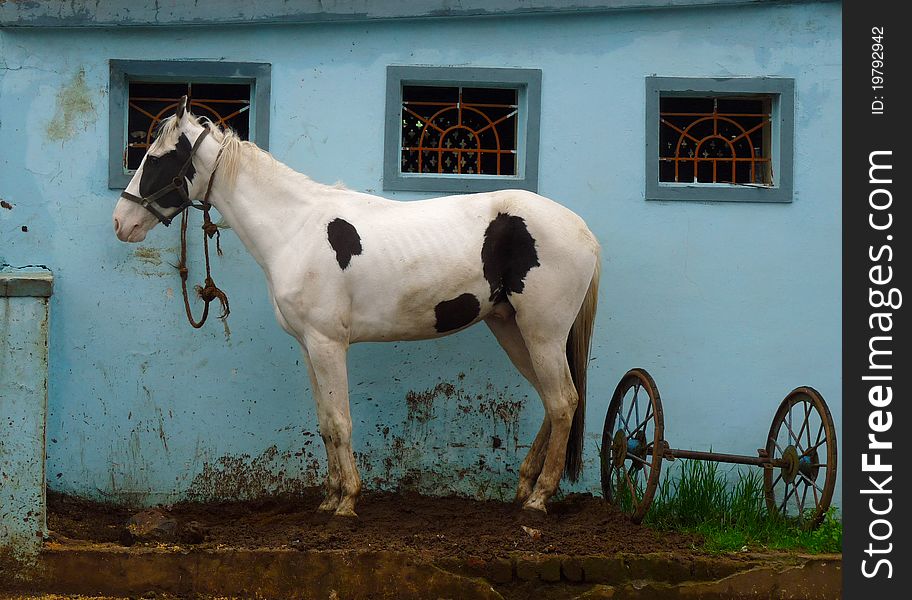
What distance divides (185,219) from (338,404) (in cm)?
164

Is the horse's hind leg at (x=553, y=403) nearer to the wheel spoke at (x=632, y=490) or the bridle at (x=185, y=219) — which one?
the wheel spoke at (x=632, y=490)

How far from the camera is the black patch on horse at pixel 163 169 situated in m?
6.23

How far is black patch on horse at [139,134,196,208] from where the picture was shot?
6.23 metres

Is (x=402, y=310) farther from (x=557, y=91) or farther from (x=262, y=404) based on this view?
(x=557, y=91)

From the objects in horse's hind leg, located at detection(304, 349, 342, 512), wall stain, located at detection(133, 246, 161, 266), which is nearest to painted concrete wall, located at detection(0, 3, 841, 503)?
wall stain, located at detection(133, 246, 161, 266)

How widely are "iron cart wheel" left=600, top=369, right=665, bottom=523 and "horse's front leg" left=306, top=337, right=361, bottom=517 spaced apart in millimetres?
1500

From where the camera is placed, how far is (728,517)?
6262mm

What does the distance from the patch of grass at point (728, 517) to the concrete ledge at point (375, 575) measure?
29 cm

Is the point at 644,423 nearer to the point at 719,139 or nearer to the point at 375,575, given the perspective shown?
the point at 375,575

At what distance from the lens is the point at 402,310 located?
20.1ft

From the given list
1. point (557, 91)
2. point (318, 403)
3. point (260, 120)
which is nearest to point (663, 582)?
point (318, 403)

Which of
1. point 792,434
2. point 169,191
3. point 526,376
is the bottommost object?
point 792,434

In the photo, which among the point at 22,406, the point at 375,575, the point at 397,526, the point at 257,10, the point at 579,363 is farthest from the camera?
the point at 257,10

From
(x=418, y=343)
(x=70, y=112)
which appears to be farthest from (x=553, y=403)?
(x=70, y=112)
